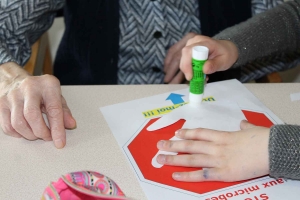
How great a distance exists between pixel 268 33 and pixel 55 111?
2.06ft

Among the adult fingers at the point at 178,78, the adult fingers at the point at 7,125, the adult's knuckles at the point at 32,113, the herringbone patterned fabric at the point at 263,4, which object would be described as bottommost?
the adult fingers at the point at 178,78

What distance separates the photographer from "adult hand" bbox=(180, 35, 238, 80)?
0.92m

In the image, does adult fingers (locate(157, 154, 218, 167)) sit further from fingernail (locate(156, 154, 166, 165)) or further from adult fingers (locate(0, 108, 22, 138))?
adult fingers (locate(0, 108, 22, 138))

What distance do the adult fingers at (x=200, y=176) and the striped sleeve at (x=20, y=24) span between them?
0.55 metres

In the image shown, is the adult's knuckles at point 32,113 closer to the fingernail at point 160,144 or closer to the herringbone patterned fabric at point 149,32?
the fingernail at point 160,144

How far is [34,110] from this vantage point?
0.81m

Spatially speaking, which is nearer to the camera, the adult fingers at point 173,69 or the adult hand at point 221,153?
the adult hand at point 221,153

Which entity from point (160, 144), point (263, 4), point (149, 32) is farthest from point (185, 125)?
point (263, 4)

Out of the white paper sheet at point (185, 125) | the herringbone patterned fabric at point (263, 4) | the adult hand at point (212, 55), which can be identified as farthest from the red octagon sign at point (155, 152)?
the herringbone patterned fabric at point (263, 4)

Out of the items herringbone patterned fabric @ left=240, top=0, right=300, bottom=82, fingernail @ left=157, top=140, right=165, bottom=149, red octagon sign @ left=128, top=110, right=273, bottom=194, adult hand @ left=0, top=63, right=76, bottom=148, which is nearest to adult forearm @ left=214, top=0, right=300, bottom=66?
herringbone patterned fabric @ left=240, top=0, right=300, bottom=82

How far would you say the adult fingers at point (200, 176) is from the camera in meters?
0.72

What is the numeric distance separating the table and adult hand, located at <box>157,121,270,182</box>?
0.09 metres

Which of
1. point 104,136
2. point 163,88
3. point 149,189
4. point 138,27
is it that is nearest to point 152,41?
point 138,27

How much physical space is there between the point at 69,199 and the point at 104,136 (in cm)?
26
